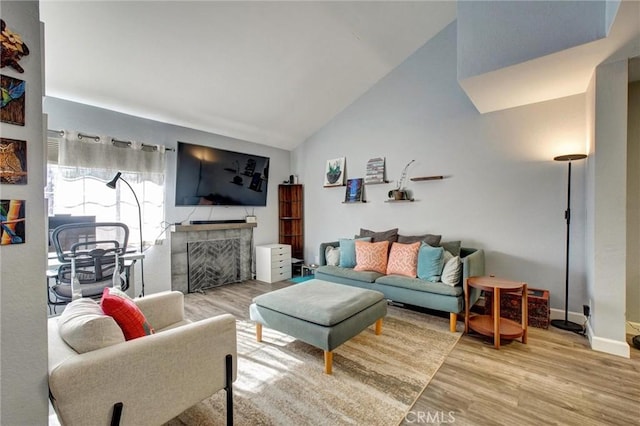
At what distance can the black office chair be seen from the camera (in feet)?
8.47

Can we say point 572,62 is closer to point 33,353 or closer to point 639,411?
point 639,411

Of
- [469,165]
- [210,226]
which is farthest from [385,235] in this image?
[210,226]

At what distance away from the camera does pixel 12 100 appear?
99cm

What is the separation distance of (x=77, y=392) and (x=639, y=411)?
120 inches

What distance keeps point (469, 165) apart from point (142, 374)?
3900mm

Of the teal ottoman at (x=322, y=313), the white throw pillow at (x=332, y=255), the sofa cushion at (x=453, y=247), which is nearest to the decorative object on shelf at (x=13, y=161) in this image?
the teal ottoman at (x=322, y=313)

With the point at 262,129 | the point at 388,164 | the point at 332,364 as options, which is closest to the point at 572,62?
the point at 388,164

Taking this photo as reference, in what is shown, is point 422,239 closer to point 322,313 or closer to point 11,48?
point 322,313

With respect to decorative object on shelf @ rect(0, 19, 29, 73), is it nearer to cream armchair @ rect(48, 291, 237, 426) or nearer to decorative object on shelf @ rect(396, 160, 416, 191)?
cream armchair @ rect(48, 291, 237, 426)

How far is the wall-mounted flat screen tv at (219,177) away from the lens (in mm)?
4113

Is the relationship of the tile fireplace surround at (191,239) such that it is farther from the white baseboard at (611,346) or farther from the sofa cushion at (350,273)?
the white baseboard at (611,346)

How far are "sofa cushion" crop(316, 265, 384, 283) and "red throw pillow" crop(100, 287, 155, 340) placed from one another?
2485 mm

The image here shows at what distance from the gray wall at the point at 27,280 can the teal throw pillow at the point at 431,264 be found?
313cm

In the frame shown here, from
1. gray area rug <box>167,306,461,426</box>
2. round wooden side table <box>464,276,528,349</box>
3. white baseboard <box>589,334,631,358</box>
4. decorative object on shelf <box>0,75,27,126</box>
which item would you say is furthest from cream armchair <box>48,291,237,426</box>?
white baseboard <box>589,334,631,358</box>
